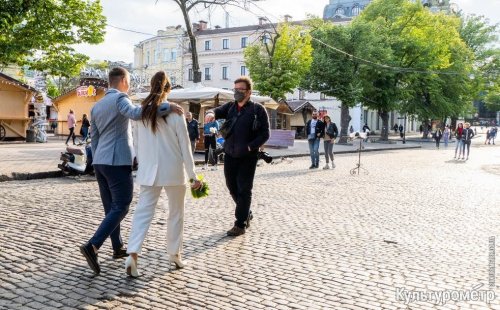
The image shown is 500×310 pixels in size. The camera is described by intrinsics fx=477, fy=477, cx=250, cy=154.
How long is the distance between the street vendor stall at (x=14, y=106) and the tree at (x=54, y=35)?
7.30 meters

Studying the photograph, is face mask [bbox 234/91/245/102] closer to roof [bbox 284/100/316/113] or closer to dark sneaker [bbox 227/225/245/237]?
dark sneaker [bbox 227/225/245/237]

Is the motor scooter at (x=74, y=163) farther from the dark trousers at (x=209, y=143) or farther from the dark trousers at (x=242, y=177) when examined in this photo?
the dark trousers at (x=242, y=177)

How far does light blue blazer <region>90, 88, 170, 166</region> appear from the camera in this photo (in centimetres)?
454

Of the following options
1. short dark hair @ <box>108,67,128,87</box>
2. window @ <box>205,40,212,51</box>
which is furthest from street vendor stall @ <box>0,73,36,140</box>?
window @ <box>205,40,212,51</box>

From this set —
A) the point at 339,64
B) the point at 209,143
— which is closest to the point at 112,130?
the point at 209,143

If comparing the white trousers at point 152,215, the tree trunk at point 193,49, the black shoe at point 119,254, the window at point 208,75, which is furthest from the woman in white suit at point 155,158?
the window at point 208,75

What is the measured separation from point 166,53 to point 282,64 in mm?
37556

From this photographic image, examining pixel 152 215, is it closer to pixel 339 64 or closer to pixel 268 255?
pixel 268 255

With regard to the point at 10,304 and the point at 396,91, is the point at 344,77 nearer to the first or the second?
the point at 396,91

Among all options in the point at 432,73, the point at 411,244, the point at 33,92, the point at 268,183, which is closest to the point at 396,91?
the point at 432,73

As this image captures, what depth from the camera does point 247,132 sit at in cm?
605

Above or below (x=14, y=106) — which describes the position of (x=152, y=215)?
below

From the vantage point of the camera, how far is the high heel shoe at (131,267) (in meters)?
4.38

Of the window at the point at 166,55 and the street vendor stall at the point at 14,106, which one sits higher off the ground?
the window at the point at 166,55
